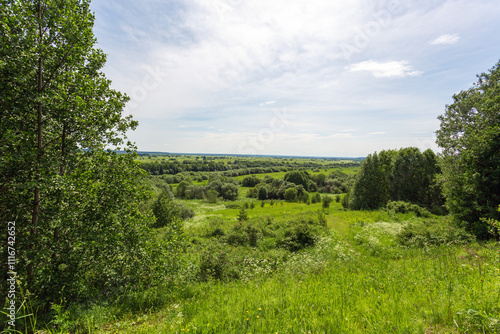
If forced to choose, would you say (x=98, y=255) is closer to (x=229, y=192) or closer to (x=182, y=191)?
(x=229, y=192)

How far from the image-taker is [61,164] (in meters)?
5.97

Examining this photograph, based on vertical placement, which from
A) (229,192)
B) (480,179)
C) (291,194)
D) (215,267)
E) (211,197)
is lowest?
(211,197)

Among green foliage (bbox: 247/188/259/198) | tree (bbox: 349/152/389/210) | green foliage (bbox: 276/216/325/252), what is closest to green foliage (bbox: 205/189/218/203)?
green foliage (bbox: 247/188/259/198)

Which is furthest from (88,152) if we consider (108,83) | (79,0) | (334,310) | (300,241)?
(300,241)

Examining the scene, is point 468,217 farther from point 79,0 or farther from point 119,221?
point 79,0

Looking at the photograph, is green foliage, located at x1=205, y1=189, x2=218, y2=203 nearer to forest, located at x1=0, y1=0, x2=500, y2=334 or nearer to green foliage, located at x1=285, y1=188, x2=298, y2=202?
green foliage, located at x1=285, y1=188, x2=298, y2=202

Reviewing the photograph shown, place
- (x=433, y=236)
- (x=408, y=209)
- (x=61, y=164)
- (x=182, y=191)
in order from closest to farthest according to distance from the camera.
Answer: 1. (x=61, y=164)
2. (x=433, y=236)
3. (x=408, y=209)
4. (x=182, y=191)

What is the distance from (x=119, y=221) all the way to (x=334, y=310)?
688cm

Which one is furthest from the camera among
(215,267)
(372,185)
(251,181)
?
(251,181)

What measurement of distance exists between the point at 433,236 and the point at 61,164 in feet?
59.5

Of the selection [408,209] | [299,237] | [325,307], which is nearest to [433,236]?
[299,237]

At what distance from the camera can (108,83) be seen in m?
7.00

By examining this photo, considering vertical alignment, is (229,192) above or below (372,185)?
below

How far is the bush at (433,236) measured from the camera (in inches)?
427
